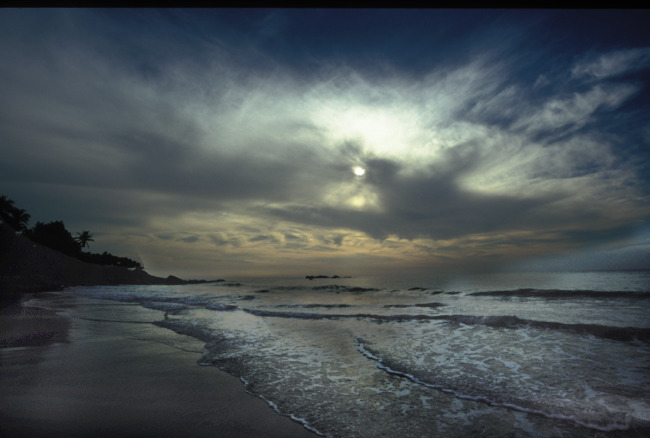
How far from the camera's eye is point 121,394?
18.8 ft

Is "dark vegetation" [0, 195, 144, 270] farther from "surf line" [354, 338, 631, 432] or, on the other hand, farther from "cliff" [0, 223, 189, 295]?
"surf line" [354, 338, 631, 432]

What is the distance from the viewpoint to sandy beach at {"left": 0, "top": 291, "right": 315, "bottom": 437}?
4.46 m

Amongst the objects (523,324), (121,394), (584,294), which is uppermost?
(584,294)

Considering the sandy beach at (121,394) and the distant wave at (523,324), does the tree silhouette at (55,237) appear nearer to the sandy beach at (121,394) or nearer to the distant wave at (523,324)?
the distant wave at (523,324)

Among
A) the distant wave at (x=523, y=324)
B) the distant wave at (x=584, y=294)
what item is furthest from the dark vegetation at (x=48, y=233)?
the distant wave at (x=584, y=294)

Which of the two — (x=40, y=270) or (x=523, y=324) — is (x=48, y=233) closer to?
(x=40, y=270)

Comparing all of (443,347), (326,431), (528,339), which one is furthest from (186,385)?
(528,339)

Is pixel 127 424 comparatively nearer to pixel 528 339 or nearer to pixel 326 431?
pixel 326 431

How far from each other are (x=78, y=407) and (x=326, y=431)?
4.19 meters

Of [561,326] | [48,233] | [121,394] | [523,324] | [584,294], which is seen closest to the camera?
[121,394]

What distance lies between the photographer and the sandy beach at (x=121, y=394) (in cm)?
446

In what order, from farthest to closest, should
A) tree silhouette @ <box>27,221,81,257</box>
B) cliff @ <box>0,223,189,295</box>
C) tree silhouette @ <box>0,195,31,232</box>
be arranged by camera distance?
1. tree silhouette @ <box>27,221,81,257</box>
2. tree silhouette @ <box>0,195,31,232</box>
3. cliff @ <box>0,223,189,295</box>

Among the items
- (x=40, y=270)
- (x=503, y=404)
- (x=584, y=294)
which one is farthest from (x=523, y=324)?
(x=40, y=270)

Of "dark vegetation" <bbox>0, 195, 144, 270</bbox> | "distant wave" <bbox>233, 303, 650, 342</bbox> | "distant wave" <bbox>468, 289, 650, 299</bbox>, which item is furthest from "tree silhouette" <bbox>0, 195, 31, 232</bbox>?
"distant wave" <bbox>468, 289, 650, 299</bbox>
